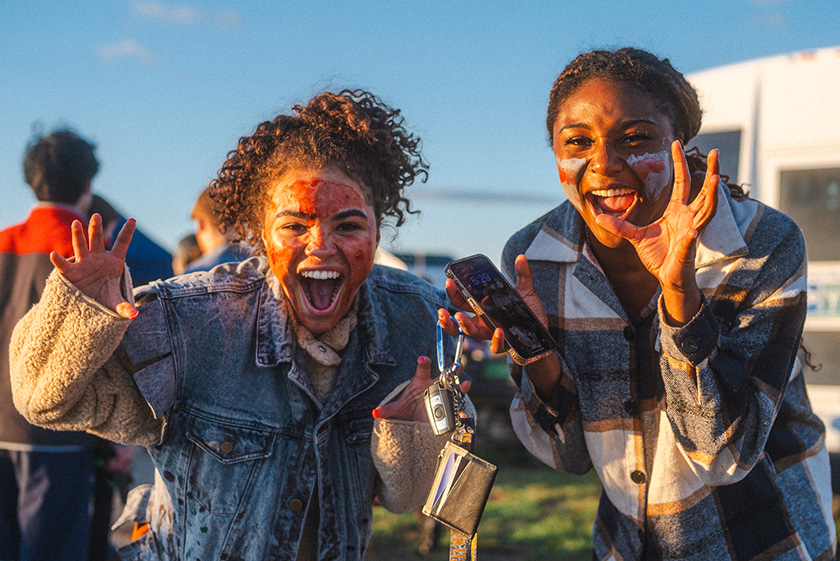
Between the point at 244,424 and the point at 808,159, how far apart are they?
5417mm

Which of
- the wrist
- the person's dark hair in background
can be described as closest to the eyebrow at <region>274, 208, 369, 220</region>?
the wrist

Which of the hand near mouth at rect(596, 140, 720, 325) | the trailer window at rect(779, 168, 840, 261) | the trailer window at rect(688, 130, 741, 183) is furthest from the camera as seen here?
the trailer window at rect(688, 130, 741, 183)

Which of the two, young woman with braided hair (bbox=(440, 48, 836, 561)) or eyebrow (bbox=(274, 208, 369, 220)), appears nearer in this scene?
young woman with braided hair (bbox=(440, 48, 836, 561))

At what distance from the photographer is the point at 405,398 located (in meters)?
2.27

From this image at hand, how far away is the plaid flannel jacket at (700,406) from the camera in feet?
6.50

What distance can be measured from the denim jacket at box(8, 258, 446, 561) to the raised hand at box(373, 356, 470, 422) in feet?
0.55

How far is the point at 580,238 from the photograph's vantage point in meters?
2.47

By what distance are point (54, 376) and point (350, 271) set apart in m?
0.87

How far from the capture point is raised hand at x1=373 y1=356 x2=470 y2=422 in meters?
2.24

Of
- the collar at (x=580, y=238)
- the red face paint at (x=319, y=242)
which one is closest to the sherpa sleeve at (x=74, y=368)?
the red face paint at (x=319, y=242)

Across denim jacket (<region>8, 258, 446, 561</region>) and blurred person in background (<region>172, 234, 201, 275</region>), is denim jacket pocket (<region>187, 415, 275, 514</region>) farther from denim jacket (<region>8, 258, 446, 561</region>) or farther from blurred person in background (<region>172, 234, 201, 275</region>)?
blurred person in background (<region>172, 234, 201, 275</region>)

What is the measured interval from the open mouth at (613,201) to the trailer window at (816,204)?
4.55 meters

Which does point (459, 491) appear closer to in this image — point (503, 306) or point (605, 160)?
point (503, 306)

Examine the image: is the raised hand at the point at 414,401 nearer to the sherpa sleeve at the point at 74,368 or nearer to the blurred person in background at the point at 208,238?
the sherpa sleeve at the point at 74,368
